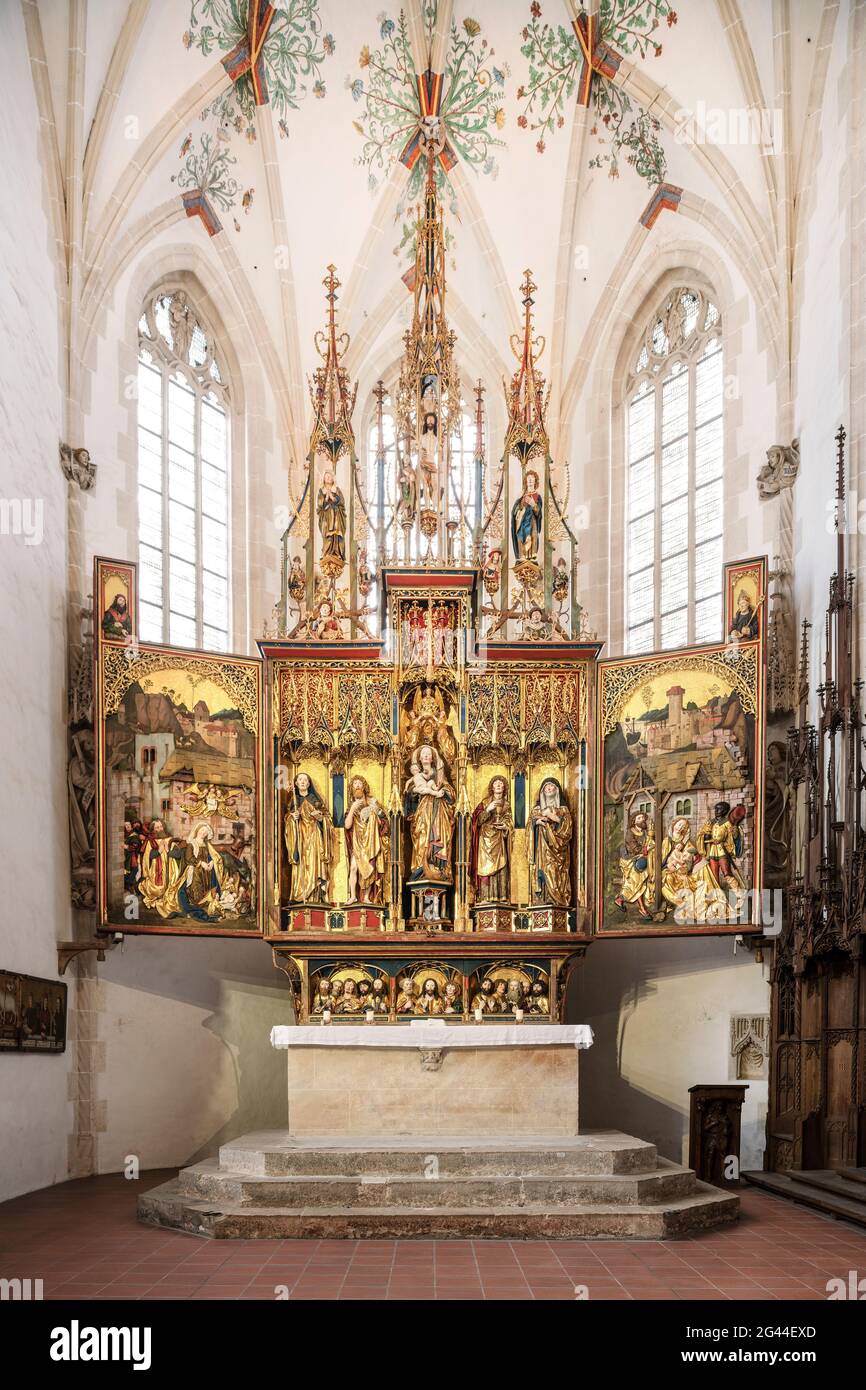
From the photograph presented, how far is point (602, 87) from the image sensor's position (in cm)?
1919

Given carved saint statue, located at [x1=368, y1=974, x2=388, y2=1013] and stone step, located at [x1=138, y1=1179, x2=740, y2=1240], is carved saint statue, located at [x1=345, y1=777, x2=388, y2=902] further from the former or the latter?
stone step, located at [x1=138, y1=1179, x2=740, y2=1240]

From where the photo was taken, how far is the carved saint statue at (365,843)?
14750 millimetres

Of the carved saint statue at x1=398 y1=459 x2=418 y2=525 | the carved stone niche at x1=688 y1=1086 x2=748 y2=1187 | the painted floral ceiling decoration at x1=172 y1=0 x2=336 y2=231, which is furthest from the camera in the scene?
the painted floral ceiling decoration at x1=172 y1=0 x2=336 y2=231

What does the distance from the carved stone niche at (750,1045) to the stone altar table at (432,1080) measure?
336 centimetres

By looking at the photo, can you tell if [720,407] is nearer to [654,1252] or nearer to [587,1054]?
[587,1054]

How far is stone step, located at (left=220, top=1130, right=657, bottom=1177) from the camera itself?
12273 millimetres

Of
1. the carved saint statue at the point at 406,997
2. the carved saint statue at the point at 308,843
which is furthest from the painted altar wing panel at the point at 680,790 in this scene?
the carved saint statue at the point at 308,843

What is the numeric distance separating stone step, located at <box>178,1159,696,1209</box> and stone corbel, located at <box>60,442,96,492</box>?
8358 mm

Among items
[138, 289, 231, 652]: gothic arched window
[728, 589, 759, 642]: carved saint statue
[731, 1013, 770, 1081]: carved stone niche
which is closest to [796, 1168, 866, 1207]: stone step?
[731, 1013, 770, 1081]: carved stone niche

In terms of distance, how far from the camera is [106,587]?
14.7m

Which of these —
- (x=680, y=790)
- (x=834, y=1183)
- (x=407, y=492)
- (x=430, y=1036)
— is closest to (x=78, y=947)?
(x=430, y=1036)

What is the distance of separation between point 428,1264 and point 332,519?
27.1 feet

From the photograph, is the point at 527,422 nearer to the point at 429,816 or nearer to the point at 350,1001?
the point at 429,816

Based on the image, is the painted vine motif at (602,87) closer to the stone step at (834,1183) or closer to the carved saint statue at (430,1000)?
the carved saint statue at (430,1000)
